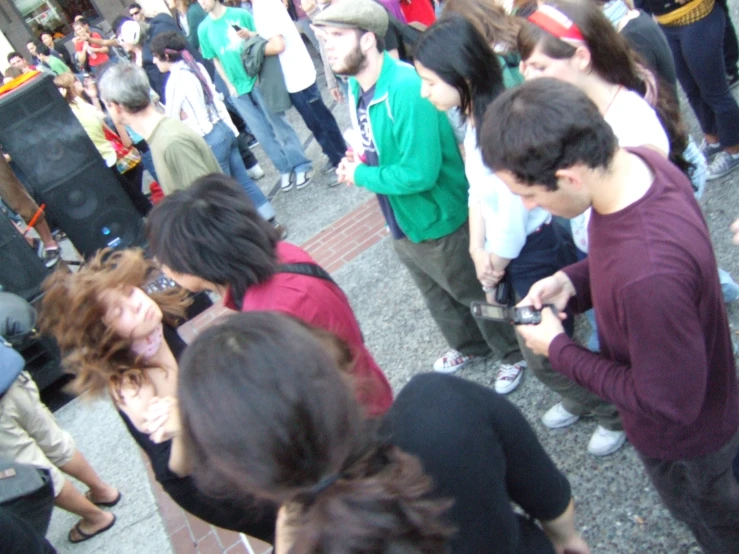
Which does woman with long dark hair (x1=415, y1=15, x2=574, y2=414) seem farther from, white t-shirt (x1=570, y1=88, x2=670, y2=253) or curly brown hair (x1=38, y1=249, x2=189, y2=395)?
curly brown hair (x1=38, y1=249, x2=189, y2=395)

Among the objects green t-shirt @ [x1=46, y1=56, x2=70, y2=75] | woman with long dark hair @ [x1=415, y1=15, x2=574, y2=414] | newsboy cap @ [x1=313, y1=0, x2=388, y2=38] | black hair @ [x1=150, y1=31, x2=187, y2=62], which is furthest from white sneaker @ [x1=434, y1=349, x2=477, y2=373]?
green t-shirt @ [x1=46, y1=56, x2=70, y2=75]

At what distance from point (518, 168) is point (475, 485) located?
72 centimetres

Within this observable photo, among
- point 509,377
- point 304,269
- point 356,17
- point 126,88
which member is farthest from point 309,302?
point 126,88

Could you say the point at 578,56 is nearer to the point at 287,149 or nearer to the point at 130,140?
the point at 287,149

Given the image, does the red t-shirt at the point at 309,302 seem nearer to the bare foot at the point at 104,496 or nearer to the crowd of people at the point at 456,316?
the crowd of people at the point at 456,316

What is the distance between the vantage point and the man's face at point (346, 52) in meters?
2.60

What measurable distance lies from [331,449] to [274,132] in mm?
5941

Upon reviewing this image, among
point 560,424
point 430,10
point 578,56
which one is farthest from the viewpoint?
point 430,10

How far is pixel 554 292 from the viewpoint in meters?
1.80

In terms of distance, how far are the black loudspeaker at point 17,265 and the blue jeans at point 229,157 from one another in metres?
1.78

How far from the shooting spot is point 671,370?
4.31 feet

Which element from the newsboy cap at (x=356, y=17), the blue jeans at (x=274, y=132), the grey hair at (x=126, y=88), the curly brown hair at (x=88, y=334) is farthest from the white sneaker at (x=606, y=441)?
the blue jeans at (x=274, y=132)

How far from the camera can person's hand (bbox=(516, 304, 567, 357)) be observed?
1.63 m

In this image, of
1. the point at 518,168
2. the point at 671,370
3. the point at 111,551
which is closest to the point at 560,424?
the point at 671,370
